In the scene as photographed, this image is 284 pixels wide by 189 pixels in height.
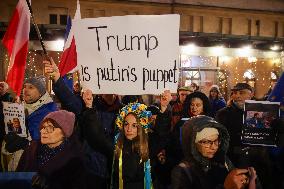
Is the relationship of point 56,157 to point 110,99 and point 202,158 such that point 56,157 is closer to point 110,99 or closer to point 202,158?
point 202,158

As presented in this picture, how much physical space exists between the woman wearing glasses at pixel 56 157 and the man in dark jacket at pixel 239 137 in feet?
6.53

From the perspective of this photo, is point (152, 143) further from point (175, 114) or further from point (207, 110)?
point (175, 114)

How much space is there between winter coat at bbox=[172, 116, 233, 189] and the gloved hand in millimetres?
2211

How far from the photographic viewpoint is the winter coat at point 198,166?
269cm

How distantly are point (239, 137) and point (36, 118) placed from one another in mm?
2634

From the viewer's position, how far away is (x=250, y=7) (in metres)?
30.4

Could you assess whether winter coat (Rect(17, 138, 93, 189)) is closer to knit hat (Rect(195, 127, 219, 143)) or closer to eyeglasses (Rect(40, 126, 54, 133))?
eyeglasses (Rect(40, 126, 54, 133))

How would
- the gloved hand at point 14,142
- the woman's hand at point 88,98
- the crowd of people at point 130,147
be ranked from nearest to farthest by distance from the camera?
the crowd of people at point 130,147 < the woman's hand at point 88,98 < the gloved hand at point 14,142

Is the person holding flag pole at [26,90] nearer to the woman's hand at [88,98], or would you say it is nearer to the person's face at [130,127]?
the woman's hand at [88,98]

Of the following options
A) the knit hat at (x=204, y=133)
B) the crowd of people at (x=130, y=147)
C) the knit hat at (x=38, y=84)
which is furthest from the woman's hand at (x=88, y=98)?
the knit hat at (x=204, y=133)

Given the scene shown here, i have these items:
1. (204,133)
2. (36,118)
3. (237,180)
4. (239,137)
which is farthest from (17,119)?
(237,180)

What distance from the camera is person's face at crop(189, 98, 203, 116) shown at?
4.72m

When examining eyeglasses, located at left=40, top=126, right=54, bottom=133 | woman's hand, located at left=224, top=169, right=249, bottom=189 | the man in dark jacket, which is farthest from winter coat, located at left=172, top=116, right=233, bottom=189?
the man in dark jacket

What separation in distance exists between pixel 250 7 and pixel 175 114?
26.9m
